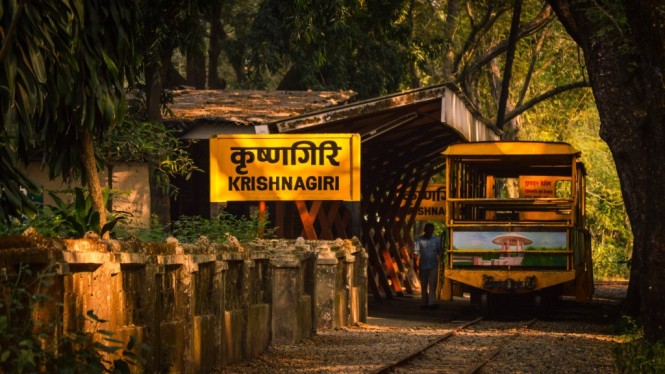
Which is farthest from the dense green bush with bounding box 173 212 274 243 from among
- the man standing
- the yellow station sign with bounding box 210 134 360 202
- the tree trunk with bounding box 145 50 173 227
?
the man standing

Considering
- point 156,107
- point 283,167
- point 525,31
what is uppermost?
point 525,31

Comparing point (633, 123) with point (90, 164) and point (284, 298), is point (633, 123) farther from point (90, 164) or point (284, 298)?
point (90, 164)

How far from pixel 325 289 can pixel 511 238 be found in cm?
484

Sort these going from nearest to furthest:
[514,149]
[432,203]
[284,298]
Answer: [284,298], [514,149], [432,203]

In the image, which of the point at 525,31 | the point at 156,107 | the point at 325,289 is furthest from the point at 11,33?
the point at 525,31

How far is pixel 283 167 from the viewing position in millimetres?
24281

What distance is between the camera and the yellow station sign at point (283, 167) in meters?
24.1

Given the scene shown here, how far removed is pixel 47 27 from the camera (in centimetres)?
1298

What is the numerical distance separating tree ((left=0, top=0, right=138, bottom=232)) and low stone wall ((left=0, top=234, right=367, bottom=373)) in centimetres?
149

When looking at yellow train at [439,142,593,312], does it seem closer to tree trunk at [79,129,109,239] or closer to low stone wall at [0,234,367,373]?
low stone wall at [0,234,367,373]

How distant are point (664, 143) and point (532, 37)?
34.1 meters

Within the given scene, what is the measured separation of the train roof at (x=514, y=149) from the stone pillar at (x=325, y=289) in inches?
182

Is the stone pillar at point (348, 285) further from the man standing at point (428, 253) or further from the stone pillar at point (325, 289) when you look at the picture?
the man standing at point (428, 253)

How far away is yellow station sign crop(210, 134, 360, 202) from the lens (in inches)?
947
